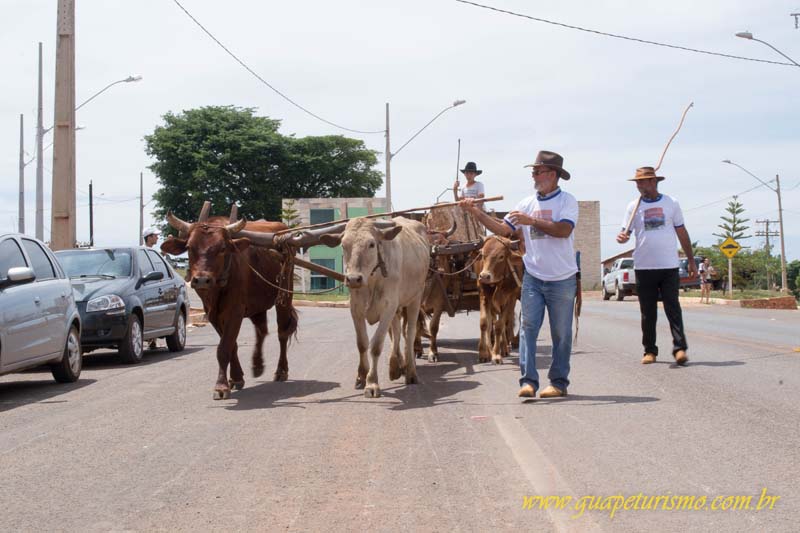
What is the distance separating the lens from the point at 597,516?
17.5 ft

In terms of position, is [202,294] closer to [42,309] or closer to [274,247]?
[274,247]

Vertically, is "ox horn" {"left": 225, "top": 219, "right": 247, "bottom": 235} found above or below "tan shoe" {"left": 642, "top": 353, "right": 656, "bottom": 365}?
above

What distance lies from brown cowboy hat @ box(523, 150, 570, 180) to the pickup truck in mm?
33540

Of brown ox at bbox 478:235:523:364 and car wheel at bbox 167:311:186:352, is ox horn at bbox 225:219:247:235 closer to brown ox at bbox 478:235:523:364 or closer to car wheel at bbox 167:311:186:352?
brown ox at bbox 478:235:523:364

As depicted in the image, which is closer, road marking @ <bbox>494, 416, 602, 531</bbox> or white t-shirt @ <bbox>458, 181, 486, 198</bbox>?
road marking @ <bbox>494, 416, 602, 531</bbox>

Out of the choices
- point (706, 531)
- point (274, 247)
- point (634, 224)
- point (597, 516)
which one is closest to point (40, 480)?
point (597, 516)

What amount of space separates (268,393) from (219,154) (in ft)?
200

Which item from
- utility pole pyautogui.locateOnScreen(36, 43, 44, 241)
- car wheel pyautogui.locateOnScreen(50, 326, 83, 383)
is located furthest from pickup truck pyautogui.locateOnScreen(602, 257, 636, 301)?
car wheel pyautogui.locateOnScreen(50, 326, 83, 383)

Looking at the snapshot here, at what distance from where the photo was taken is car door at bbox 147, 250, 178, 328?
16.3 meters

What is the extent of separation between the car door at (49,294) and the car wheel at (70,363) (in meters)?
0.26

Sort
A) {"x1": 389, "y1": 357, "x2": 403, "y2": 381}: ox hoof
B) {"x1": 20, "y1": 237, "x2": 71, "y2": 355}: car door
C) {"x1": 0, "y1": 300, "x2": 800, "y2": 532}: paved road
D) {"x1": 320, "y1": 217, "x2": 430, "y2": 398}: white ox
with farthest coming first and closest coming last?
1. {"x1": 20, "y1": 237, "x2": 71, "y2": 355}: car door
2. {"x1": 389, "y1": 357, "x2": 403, "y2": 381}: ox hoof
3. {"x1": 320, "y1": 217, "x2": 430, "y2": 398}: white ox
4. {"x1": 0, "y1": 300, "x2": 800, "y2": 532}: paved road

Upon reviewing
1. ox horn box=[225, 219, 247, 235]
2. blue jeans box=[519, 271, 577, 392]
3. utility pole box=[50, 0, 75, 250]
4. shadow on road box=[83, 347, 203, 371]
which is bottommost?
shadow on road box=[83, 347, 203, 371]

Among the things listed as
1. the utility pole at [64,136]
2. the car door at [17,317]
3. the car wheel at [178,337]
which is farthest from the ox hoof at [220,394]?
the utility pole at [64,136]

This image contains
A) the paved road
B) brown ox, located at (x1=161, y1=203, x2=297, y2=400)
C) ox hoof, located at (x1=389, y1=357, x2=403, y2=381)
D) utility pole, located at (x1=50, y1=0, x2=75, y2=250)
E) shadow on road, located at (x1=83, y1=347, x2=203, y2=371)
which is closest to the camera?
the paved road
